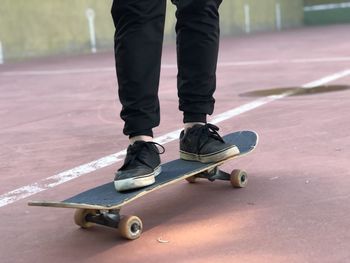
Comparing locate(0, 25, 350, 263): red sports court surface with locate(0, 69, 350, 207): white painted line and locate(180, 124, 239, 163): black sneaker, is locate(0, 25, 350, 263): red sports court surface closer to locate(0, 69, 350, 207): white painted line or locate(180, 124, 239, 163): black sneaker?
→ locate(0, 69, 350, 207): white painted line

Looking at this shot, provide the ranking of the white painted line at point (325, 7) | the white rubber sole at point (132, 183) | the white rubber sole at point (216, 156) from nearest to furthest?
the white rubber sole at point (132, 183) < the white rubber sole at point (216, 156) < the white painted line at point (325, 7)

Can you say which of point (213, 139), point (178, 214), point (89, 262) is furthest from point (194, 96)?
point (89, 262)

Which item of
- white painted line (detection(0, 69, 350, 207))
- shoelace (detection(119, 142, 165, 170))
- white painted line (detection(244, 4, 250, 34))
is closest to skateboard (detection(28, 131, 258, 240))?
shoelace (detection(119, 142, 165, 170))

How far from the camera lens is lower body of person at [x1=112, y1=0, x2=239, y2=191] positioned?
2.42 meters

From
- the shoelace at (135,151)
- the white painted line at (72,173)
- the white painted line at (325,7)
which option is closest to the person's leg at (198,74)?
the shoelace at (135,151)

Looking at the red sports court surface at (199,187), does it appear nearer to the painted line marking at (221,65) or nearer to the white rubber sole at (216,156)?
the white rubber sole at (216,156)

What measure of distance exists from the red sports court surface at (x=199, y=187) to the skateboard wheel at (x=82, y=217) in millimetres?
33

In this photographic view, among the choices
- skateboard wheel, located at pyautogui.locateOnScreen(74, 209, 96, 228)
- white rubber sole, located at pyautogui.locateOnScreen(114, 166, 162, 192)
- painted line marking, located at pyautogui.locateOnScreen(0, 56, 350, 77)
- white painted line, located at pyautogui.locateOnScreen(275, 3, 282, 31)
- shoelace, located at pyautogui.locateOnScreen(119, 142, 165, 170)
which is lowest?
white painted line, located at pyautogui.locateOnScreen(275, 3, 282, 31)

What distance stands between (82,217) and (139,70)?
0.58 metres

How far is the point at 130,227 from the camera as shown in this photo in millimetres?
2250

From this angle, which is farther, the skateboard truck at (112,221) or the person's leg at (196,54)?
the person's leg at (196,54)

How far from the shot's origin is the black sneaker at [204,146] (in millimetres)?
2695

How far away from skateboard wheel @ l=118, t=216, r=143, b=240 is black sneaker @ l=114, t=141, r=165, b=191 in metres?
0.13

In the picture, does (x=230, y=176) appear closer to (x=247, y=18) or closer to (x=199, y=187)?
(x=199, y=187)
